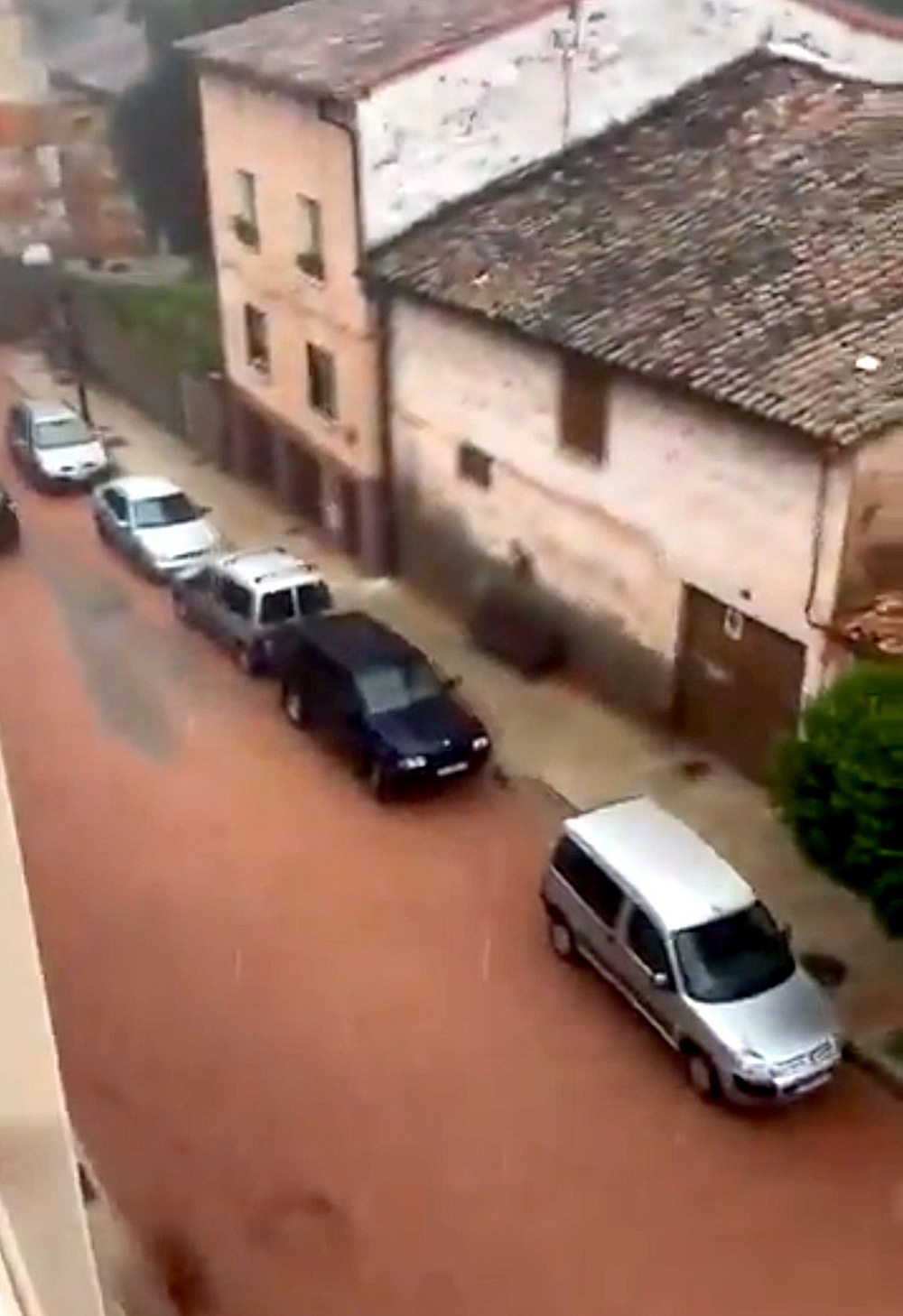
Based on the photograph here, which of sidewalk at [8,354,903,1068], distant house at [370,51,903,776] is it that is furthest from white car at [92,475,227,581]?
distant house at [370,51,903,776]

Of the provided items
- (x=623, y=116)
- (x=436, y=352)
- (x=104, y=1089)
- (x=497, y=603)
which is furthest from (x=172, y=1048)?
(x=623, y=116)

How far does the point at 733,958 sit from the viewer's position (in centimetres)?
337

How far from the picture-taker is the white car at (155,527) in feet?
17.8

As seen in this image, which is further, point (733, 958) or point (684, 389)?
point (684, 389)

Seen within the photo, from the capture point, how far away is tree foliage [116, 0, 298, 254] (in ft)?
17.1

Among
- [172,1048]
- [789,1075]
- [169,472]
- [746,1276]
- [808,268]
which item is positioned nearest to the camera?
[746,1276]

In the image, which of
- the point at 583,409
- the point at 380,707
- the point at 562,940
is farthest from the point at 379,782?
the point at 583,409

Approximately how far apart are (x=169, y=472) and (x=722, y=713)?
2.48m

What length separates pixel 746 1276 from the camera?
2.91 metres

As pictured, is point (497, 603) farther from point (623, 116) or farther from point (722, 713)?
point (623, 116)

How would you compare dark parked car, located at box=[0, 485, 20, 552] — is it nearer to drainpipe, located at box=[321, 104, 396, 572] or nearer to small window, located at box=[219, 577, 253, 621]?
small window, located at box=[219, 577, 253, 621]

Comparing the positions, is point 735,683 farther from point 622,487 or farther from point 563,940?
point 563,940

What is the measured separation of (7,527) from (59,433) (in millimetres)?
631

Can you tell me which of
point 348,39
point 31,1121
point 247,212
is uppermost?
point 348,39
